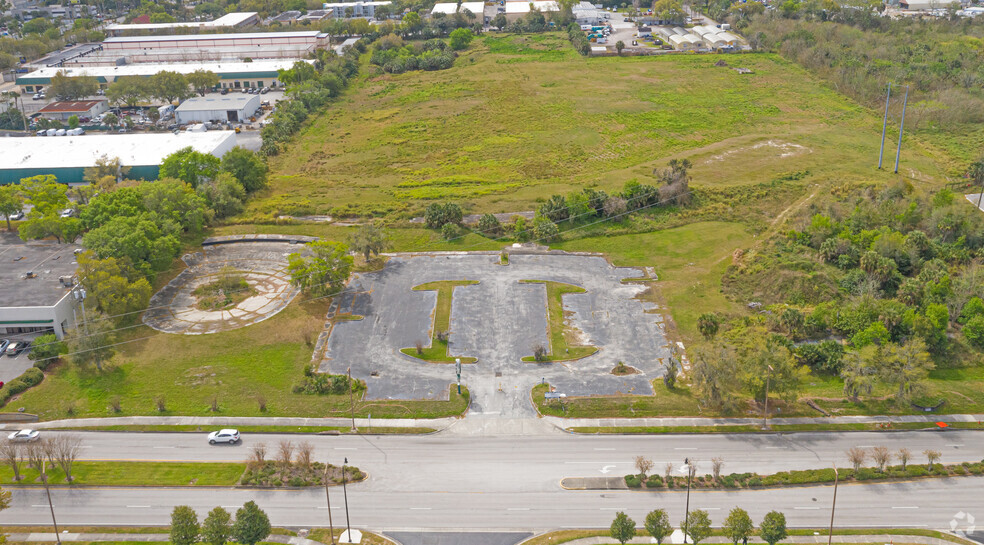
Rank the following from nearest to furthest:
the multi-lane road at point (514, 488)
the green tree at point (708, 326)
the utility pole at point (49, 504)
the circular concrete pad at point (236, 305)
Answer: the utility pole at point (49, 504)
the multi-lane road at point (514, 488)
the green tree at point (708, 326)
the circular concrete pad at point (236, 305)

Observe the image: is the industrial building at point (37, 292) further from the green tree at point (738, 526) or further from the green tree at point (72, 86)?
the green tree at point (72, 86)

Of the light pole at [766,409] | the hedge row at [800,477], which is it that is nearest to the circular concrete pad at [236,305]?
the hedge row at [800,477]

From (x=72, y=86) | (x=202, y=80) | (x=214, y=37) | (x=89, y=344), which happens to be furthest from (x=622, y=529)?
(x=214, y=37)

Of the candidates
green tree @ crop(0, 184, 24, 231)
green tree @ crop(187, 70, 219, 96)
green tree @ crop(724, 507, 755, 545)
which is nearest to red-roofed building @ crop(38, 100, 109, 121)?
green tree @ crop(187, 70, 219, 96)

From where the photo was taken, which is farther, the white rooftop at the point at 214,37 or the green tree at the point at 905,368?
the white rooftop at the point at 214,37

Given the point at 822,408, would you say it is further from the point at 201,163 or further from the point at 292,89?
the point at 292,89

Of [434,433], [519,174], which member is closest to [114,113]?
[519,174]

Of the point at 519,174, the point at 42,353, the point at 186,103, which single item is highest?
the point at 186,103
